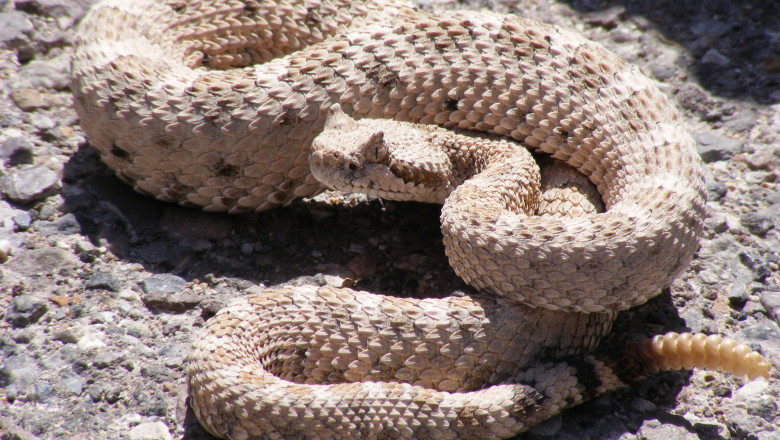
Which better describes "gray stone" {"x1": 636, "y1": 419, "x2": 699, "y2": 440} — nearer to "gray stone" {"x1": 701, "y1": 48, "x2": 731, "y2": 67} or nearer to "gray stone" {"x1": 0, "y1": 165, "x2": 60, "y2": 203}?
"gray stone" {"x1": 701, "y1": 48, "x2": 731, "y2": 67}

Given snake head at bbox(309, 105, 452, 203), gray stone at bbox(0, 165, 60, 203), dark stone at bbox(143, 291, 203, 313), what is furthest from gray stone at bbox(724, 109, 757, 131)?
gray stone at bbox(0, 165, 60, 203)

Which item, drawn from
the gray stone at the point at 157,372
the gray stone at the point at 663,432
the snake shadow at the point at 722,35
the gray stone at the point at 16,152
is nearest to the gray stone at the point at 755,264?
the gray stone at the point at 663,432

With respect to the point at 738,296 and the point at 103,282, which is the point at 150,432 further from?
the point at 738,296

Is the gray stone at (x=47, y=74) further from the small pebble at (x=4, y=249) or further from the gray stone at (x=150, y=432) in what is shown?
the gray stone at (x=150, y=432)

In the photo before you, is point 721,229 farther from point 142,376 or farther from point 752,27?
point 142,376

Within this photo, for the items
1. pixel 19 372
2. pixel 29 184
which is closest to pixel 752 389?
pixel 19 372


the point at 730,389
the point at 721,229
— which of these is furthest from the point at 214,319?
the point at 721,229
